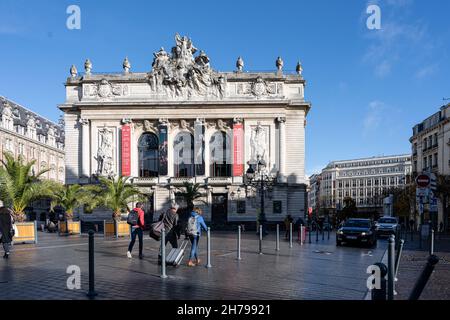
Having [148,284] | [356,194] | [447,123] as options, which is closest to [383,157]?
[356,194]

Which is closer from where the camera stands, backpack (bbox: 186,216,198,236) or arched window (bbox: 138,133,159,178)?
backpack (bbox: 186,216,198,236)

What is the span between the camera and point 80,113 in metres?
51.3

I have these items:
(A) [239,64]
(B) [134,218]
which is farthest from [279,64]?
(B) [134,218]

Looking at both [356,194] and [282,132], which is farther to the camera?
[356,194]

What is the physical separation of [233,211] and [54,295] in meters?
41.2

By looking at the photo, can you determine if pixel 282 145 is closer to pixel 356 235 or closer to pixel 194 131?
pixel 194 131

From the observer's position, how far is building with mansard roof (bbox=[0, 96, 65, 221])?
69750 mm

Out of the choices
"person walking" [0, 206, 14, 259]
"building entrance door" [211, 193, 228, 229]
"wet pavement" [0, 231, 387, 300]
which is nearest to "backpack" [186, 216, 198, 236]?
"wet pavement" [0, 231, 387, 300]

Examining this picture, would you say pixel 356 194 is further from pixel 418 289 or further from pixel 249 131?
pixel 418 289

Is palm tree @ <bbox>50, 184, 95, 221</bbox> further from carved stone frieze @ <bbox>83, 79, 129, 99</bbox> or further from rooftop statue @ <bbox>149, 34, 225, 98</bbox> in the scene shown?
rooftop statue @ <bbox>149, 34, 225, 98</bbox>

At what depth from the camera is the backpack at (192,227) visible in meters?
13.6

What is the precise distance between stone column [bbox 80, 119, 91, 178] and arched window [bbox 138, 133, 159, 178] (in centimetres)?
569

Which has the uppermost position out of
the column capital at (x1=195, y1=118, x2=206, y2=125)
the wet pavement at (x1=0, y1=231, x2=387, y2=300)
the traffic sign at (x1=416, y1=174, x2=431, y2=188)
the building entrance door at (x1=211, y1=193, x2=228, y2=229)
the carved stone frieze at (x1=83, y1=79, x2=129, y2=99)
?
the carved stone frieze at (x1=83, y1=79, x2=129, y2=99)

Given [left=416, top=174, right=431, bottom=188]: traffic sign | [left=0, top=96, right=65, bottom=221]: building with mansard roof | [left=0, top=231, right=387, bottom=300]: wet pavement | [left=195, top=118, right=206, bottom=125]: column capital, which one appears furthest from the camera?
[left=0, top=96, right=65, bottom=221]: building with mansard roof
